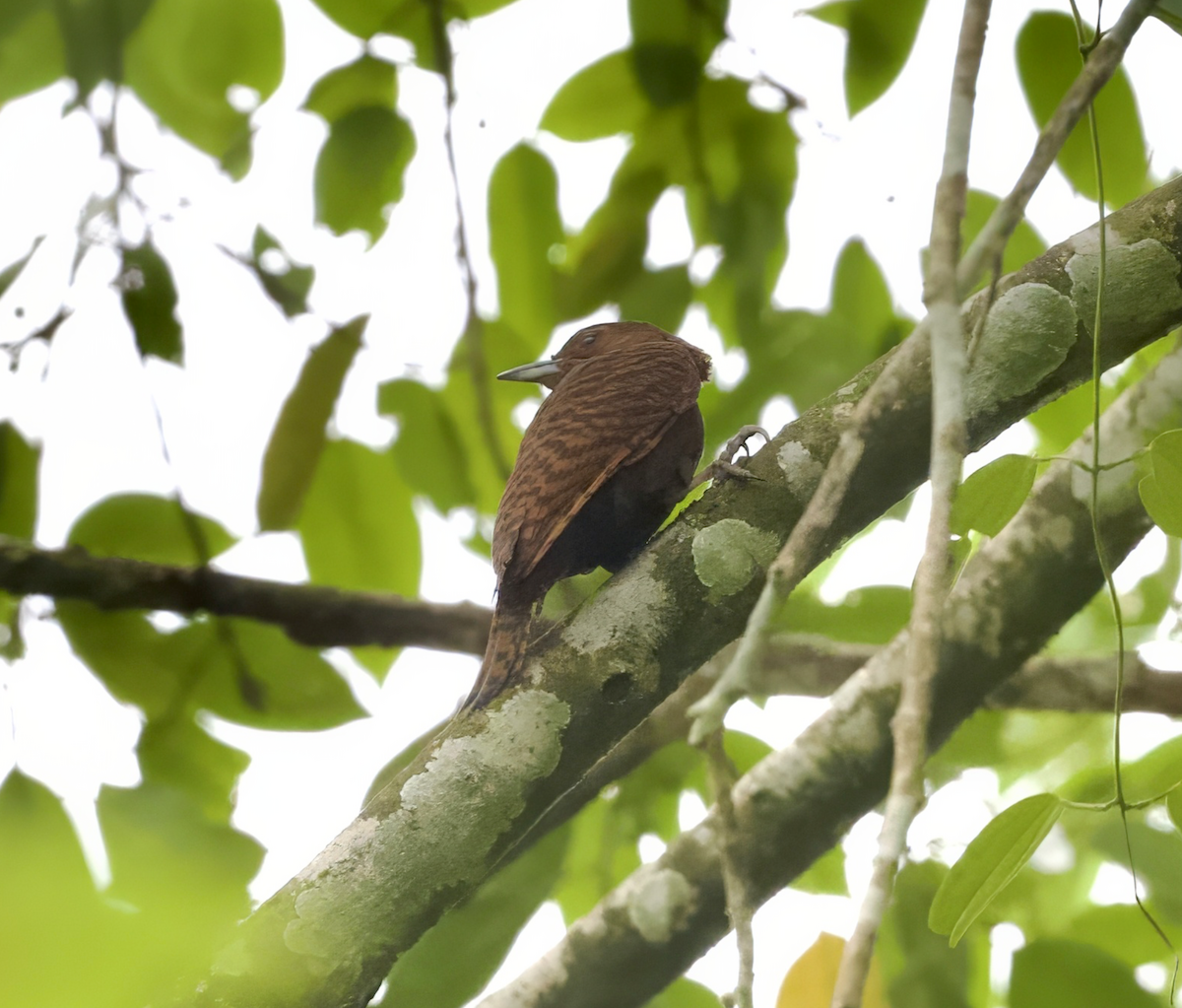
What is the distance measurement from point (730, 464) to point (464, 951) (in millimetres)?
1002

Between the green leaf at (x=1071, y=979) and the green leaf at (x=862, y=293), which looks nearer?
the green leaf at (x=1071, y=979)

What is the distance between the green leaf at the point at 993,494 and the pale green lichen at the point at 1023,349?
416 millimetres

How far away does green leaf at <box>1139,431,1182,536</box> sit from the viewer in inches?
45.6

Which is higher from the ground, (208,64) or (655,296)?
(208,64)

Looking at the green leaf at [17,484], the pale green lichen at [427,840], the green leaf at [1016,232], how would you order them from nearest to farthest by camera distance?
the pale green lichen at [427,840]
the green leaf at [1016,232]
the green leaf at [17,484]

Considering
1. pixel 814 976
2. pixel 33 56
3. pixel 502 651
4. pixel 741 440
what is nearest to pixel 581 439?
pixel 741 440

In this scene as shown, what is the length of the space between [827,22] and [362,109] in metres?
0.94

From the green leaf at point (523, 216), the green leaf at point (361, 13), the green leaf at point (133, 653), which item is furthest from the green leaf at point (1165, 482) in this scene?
the green leaf at point (133, 653)

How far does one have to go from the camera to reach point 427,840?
60.1 inches

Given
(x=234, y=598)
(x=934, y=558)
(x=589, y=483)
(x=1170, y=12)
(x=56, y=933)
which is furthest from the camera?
(x=234, y=598)

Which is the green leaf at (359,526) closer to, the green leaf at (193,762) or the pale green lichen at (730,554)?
the green leaf at (193,762)

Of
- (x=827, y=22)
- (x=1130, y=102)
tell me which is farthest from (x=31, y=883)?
(x=1130, y=102)

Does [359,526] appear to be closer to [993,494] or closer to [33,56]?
[33,56]

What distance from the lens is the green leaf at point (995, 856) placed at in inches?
43.2
